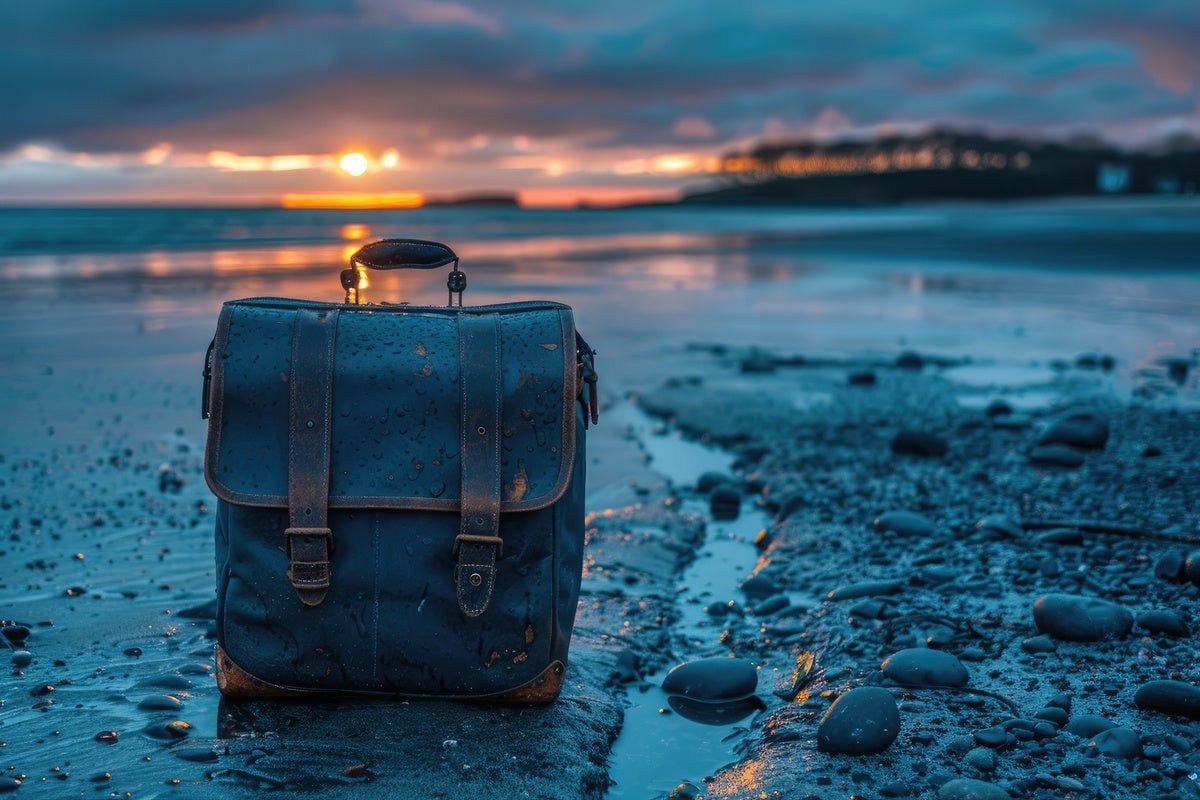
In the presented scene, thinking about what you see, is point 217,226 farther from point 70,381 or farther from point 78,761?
point 78,761

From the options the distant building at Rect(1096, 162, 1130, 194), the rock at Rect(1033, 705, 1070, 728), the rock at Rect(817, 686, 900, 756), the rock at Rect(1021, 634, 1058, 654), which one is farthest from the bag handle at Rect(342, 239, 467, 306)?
the distant building at Rect(1096, 162, 1130, 194)

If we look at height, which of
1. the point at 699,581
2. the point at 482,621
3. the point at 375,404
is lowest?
the point at 699,581

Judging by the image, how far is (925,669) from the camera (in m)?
3.49

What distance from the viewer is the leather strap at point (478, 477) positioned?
3021mm

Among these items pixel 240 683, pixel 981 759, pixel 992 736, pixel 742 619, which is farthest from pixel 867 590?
pixel 240 683

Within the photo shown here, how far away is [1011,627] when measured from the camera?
12.8 feet

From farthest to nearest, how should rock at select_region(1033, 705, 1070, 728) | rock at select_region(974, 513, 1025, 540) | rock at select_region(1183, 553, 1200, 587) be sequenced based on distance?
rock at select_region(974, 513, 1025, 540) → rock at select_region(1183, 553, 1200, 587) → rock at select_region(1033, 705, 1070, 728)

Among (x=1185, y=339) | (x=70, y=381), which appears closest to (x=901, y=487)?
(x=70, y=381)

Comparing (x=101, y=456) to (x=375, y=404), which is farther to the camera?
(x=101, y=456)

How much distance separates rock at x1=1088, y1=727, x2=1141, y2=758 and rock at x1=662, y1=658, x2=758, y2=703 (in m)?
1.10

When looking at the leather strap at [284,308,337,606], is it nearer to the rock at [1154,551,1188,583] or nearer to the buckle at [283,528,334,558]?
the buckle at [283,528,334,558]

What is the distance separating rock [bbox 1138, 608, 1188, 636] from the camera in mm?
3691

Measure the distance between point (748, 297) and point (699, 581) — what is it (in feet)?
46.9

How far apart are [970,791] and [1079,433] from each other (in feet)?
15.8
